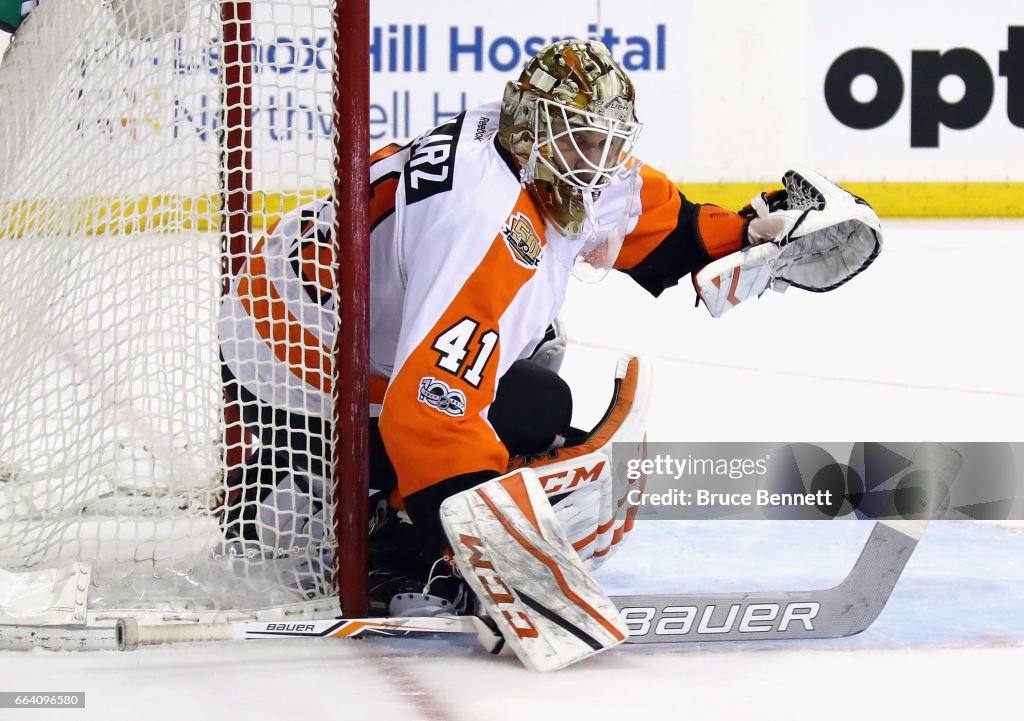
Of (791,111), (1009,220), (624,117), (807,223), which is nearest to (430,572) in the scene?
(624,117)

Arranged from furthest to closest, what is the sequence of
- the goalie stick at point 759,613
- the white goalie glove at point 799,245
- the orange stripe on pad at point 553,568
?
the white goalie glove at point 799,245 → the goalie stick at point 759,613 → the orange stripe on pad at point 553,568

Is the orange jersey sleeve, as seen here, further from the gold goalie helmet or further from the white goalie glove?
the gold goalie helmet

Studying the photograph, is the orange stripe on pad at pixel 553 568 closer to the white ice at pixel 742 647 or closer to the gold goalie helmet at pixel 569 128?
the white ice at pixel 742 647

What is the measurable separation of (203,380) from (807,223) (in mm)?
1103

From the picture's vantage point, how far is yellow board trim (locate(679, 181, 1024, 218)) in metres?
6.85

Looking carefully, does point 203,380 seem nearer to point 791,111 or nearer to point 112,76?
point 112,76

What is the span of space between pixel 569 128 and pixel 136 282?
30.6 inches

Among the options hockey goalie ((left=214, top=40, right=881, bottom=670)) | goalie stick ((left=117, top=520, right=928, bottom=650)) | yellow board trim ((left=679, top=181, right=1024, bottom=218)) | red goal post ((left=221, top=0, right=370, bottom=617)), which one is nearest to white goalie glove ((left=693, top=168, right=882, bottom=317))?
hockey goalie ((left=214, top=40, right=881, bottom=670))

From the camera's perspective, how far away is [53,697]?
1.68 metres

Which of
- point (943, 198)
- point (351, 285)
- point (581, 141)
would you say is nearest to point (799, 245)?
point (581, 141)

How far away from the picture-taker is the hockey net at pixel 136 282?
81.4 inches

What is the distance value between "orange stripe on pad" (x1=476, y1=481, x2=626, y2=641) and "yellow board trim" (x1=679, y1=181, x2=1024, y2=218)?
5169 mm

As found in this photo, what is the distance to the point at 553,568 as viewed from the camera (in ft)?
6.02

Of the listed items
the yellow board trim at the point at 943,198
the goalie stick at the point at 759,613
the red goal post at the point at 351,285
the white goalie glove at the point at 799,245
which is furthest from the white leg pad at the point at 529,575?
the yellow board trim at the point at 943,198
